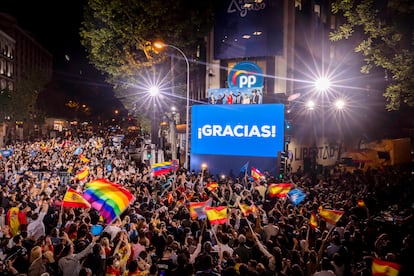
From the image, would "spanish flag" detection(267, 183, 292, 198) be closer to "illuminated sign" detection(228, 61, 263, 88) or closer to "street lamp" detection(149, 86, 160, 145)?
"illuminated sign" detection(228, 61, 263, 88)

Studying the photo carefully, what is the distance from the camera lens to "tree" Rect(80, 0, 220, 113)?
24297mm

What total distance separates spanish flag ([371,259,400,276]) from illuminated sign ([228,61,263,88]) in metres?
19.0

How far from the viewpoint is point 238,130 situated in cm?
2247

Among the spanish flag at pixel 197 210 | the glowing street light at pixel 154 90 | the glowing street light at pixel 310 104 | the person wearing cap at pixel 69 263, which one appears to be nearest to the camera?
the person wearing cap at pixel 69 263

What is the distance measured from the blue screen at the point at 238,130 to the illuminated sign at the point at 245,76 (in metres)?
3.01

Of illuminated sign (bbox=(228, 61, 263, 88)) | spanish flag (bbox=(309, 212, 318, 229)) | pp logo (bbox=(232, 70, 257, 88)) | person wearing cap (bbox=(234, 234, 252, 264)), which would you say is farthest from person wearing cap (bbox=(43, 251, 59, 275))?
pp logo (bbox=(232, 70, 257, 88))

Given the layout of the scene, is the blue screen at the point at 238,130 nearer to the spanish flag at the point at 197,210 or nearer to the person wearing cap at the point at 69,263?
the spanish flag at the point at 197,210

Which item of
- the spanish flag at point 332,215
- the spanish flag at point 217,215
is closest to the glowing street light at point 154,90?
the spanish flag at point 217,215

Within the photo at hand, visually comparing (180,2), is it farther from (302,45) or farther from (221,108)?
(302,45)

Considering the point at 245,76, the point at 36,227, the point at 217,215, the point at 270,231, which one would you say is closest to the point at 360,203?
the point at 270,231

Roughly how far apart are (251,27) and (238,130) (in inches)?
372

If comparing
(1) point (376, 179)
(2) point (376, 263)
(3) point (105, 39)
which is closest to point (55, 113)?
(3) point (105, 39)

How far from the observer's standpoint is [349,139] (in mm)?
33594

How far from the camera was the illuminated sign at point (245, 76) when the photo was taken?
2450 cm
